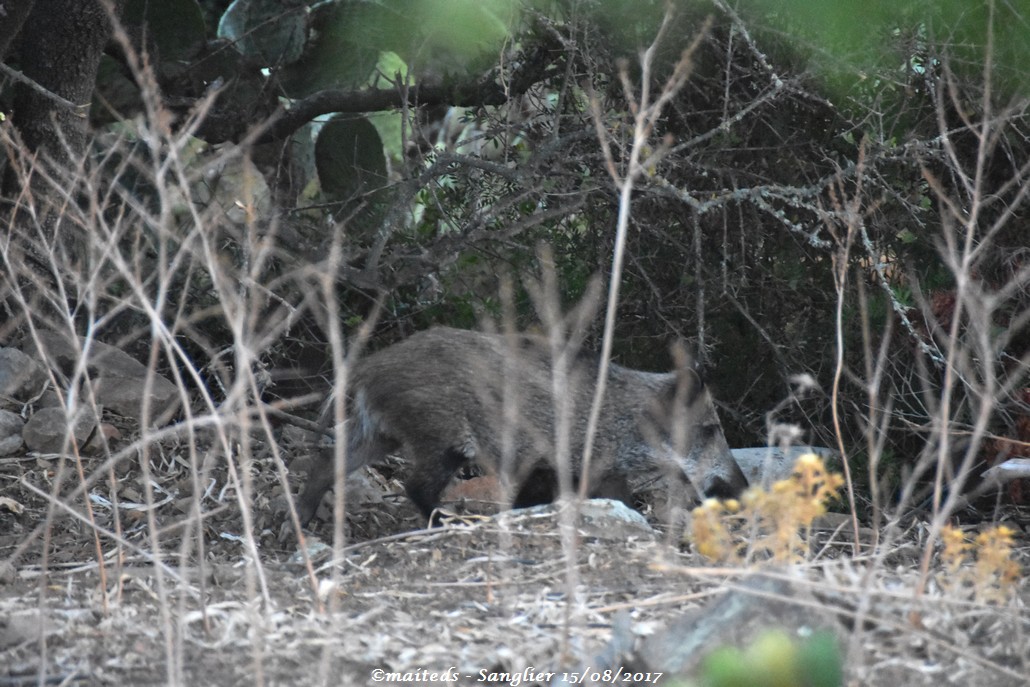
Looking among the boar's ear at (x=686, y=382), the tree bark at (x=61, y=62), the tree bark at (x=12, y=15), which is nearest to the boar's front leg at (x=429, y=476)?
the boar's ear at (x=686, y=382)

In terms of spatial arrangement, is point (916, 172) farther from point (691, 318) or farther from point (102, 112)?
point (102, 112)

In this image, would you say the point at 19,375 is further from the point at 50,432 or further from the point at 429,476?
the point at 429,476

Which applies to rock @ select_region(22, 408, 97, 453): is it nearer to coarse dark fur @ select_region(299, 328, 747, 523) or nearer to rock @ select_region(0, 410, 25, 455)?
rock @ select_region(0, 410, 25, 455)

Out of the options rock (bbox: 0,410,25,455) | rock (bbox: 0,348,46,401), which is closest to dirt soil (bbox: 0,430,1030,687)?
rock (bbox: 0,410,25,455)

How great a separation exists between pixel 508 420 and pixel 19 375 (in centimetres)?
249

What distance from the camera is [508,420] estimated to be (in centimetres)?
459

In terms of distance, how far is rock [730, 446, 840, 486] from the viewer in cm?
550

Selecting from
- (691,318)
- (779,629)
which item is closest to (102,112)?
(691,318)

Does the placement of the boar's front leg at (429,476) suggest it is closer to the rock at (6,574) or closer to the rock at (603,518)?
the rock at (603,518)

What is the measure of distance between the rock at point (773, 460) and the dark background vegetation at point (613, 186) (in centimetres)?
15

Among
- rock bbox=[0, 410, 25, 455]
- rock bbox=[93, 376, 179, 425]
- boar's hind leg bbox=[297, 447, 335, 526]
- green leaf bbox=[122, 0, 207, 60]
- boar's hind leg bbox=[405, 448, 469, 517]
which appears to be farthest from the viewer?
green leaf bbox=[122, 0, 207, 60]

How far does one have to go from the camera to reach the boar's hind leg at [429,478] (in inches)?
190

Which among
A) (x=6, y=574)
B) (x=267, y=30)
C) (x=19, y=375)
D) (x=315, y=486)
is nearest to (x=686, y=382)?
(x=315, y=486)

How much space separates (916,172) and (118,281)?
4.13 m
